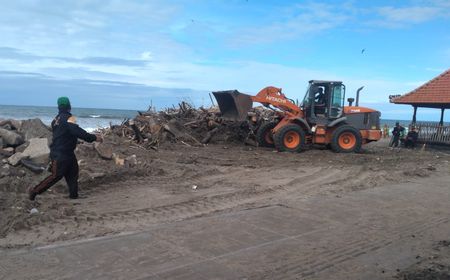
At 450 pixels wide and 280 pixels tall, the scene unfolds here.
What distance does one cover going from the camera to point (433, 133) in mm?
24875

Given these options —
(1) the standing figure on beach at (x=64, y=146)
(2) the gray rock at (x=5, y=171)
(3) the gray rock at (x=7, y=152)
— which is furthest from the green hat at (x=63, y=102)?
(3) the gray rock at (x=7, y=152)

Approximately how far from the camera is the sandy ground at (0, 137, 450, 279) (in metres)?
6.72

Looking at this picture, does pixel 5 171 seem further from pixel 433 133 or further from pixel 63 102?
pixel 433 133

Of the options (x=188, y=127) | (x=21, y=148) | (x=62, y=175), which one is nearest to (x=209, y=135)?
(x=188, y=127)

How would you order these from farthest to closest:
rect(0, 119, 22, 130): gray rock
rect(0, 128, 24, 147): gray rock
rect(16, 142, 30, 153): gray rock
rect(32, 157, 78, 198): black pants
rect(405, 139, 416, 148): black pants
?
rect(405, 139, 416, 148): black pants
rect(0, 119, 22, 130): gray rock
rect(0, 128, 24, 147): gray rock
rect(16, 142, 30, 153): gray rock
rect(32, 157, 78, 198): black pants

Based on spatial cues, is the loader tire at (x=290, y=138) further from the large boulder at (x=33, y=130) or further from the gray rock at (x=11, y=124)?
the gray rock at (x=11, y=124)

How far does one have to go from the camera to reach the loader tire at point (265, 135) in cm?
1839

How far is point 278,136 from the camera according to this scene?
17172mm

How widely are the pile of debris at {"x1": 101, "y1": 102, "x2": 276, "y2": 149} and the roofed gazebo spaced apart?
30.8ft

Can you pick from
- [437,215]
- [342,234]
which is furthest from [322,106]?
[342,234]

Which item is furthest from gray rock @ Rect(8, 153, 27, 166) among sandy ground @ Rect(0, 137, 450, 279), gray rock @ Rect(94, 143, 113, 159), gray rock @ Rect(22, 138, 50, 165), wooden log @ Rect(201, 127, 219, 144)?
wooden log @ Rect(201, 127, 219, 144)

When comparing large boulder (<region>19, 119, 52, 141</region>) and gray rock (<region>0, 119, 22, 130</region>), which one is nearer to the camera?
large boulder (<region>19, 119, 52, 141</region>)

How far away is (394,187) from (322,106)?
7125mm

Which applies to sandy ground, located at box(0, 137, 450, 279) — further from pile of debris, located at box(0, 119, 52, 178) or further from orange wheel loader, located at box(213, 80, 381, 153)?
orange wheel loader, located at box(213, 80, 381, 153)
